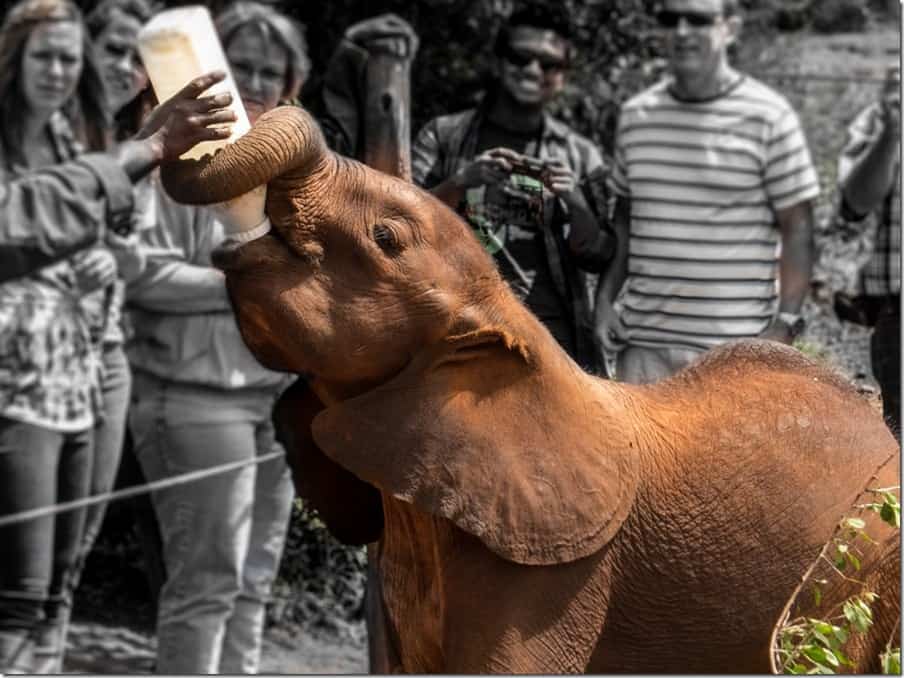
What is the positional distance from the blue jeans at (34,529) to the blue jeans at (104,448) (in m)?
0.03

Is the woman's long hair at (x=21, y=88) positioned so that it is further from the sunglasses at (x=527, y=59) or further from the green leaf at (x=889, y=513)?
the green leaf at (x=889, y=513)

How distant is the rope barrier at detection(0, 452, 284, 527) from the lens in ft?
17.2

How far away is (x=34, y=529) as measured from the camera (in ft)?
17.4

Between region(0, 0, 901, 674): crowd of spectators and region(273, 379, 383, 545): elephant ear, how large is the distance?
61.5 inches

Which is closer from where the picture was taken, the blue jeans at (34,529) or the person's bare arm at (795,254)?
the blue jeans at (34,529)

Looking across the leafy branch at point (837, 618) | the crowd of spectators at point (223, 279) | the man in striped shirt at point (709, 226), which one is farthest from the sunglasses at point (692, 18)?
the leafy branch at point (837, 618)

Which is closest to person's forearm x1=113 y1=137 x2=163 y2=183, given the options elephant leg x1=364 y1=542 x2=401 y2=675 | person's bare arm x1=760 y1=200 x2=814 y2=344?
elephant leg x1=364 y1=542 x2=401 y2=675

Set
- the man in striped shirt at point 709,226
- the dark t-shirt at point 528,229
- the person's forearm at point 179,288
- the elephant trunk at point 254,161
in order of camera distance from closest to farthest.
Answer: the elephant trunk at point 254,161 < the dark t-shirt at point 528,229 < the person's forearm at point 179,288 < the man in striped shirt at point 709,226

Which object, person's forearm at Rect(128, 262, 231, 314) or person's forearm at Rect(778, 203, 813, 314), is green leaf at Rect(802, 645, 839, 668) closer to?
person's forearm at Rect(778, 203, 813, 314)

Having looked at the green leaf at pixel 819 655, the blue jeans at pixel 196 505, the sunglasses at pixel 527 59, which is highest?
the sunglasses at pixel 527 59

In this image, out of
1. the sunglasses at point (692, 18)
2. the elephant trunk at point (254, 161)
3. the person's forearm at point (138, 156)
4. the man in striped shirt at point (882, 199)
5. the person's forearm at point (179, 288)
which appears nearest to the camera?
the elephant trunk at point (254, 161)

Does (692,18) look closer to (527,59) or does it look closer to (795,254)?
(527,59)

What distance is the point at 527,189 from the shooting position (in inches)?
197

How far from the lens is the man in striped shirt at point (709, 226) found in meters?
5.87
